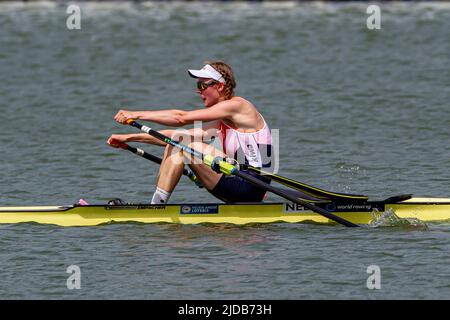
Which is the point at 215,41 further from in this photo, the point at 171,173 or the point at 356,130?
the point at 171,173

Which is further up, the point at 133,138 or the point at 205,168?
the point at 133,138

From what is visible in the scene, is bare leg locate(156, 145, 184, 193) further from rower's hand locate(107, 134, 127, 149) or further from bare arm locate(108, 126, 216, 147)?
rower's hand locate(107, 134, 127, 149)

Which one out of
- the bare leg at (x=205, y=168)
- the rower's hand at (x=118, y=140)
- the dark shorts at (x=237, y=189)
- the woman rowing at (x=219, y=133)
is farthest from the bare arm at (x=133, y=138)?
the dark shorts at (x=237, y=189)

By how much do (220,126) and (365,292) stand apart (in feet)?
12.1

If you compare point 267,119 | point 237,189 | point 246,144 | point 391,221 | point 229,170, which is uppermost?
point 267,119

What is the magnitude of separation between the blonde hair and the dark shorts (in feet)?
3.63

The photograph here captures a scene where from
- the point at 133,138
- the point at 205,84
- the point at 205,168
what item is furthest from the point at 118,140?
the point at 205,84

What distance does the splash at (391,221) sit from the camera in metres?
15.4

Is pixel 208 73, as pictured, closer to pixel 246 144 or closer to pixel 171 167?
pixel 246 144

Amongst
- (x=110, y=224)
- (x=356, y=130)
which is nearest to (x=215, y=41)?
(x=356, y=130)

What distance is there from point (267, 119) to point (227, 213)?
10490 millimetres

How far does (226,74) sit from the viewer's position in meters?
15.2

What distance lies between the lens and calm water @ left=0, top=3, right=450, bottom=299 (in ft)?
44.1

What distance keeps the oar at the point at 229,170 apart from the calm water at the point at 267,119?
30 centimetres
